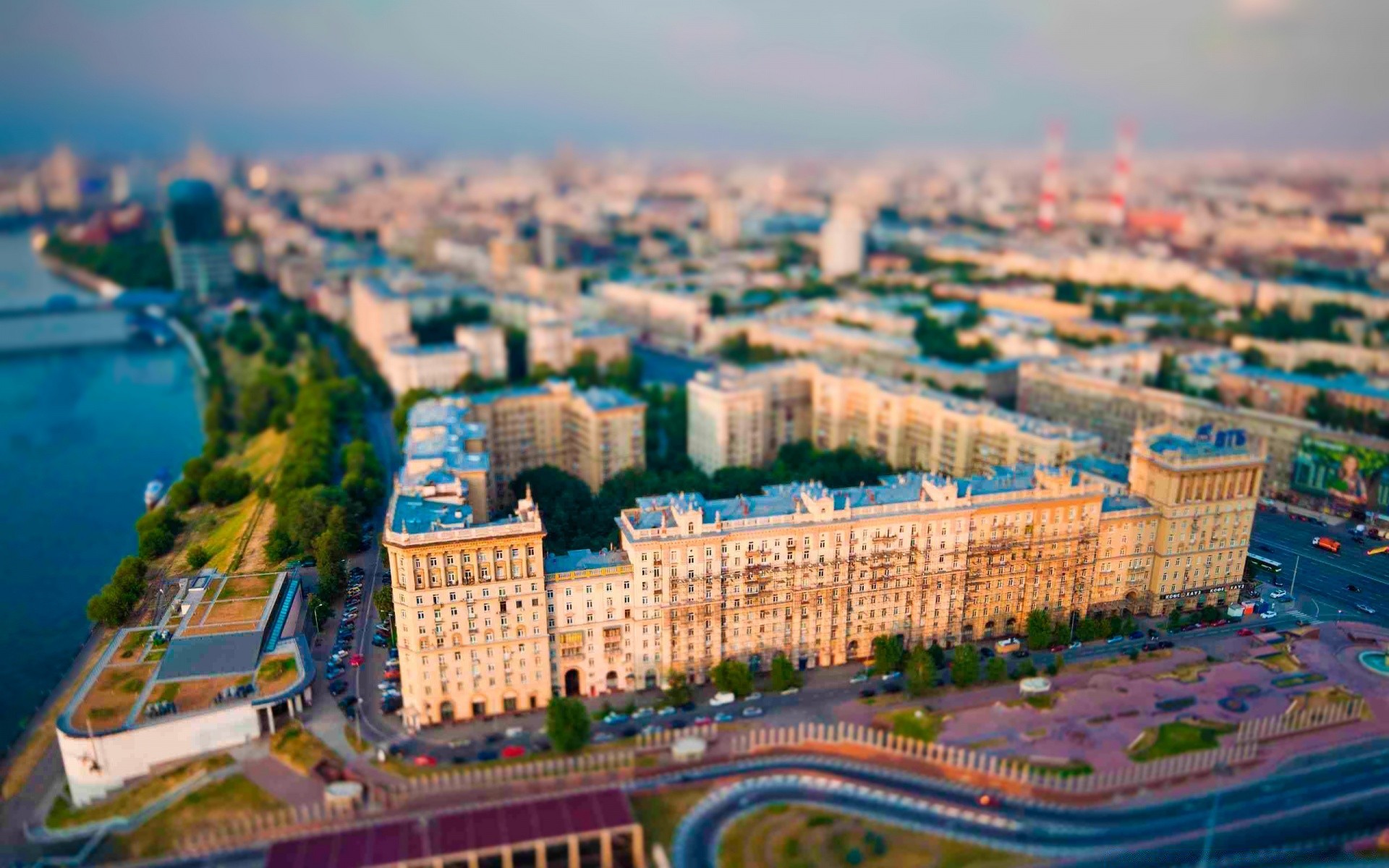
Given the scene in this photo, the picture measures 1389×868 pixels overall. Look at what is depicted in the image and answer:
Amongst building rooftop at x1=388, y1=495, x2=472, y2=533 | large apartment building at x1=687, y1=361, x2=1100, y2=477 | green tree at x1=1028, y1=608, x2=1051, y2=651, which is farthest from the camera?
large apartment building at x1=687, y1=361, x2=1100, y2=477

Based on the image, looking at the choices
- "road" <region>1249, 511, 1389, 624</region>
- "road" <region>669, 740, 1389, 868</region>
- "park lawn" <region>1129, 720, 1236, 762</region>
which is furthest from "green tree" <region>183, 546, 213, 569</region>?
"road" <region>1249, 511, 1389, 624</region>

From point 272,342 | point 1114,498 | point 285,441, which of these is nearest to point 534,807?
point 1114,498

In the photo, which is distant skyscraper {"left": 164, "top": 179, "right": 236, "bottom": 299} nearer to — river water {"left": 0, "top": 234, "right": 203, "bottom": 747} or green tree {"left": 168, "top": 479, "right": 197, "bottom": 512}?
river water {"left": 0, "top": 234, "right": 203, "bottom": 747}

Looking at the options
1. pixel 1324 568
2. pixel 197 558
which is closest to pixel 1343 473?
pixel 1324 568

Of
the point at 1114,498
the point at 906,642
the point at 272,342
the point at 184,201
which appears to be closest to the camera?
the point at 906,642

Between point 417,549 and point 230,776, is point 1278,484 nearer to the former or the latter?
point 417,549

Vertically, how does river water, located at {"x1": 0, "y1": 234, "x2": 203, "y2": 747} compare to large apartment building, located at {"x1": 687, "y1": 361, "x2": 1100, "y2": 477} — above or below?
below
